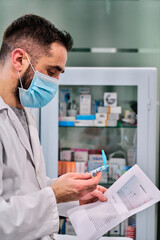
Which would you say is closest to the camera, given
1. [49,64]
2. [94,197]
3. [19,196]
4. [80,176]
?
[19,196]

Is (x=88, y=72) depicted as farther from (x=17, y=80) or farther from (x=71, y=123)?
(x=17, y=80)

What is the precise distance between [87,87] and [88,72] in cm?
18

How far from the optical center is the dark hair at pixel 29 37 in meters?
1.26

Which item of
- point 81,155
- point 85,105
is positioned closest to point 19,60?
point 85,105

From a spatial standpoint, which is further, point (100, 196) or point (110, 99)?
point (110, 99)

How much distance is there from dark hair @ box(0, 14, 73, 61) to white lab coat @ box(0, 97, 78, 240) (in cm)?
27

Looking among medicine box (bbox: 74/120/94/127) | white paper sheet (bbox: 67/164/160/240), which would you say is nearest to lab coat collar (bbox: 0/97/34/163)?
white paper sheet (bbox: 67/164/160/240)

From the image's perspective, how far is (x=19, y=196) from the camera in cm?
105

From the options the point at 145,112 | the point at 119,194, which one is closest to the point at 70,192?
the point at 119,194

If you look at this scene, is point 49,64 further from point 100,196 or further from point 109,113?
point 109,113

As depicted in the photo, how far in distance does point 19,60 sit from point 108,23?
5.73 ft

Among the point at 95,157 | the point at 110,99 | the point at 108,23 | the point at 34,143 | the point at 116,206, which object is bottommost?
the point at 116,206

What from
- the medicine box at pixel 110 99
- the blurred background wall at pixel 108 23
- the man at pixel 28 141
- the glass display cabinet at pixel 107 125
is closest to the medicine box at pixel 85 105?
the glass display cabinet at pixel 107 125

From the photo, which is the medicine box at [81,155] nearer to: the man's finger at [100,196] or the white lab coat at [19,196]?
the man's finger at [100,196]
